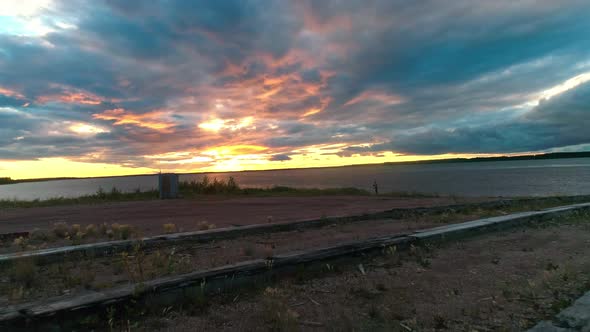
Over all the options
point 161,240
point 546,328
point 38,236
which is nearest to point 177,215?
point 38,236

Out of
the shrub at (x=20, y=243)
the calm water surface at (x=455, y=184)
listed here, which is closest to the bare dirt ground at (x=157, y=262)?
the shrub at (x=20, y=243)

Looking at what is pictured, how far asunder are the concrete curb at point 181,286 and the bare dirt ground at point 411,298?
0.19 m

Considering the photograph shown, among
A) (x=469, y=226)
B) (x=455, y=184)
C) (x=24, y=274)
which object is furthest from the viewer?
(x=455, y=184)

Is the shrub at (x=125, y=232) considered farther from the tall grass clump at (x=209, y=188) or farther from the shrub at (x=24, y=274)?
the tall grass clump at (x=209, y=188)

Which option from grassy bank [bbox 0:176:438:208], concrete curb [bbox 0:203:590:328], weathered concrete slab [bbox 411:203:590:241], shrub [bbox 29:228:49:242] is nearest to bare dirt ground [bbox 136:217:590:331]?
concrete curb [bbox 0:203:590:328]

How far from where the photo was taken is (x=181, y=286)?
3.81 m

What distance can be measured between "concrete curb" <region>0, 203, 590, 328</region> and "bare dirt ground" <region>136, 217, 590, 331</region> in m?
0.19

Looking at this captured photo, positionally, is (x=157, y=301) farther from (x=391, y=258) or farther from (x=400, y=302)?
(x=391, y=258)

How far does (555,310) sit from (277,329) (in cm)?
290

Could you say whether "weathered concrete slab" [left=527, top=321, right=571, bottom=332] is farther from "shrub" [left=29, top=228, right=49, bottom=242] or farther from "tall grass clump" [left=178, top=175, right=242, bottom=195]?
"tall grass clump" [left=178, top=175, right=242, bottom=195]

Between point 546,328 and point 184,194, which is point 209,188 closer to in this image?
point 184,194

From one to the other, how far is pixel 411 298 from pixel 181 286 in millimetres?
2680

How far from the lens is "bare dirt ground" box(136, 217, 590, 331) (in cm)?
332

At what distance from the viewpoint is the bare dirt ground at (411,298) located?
10.9ft
